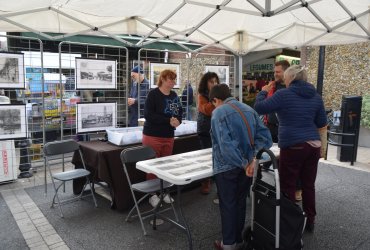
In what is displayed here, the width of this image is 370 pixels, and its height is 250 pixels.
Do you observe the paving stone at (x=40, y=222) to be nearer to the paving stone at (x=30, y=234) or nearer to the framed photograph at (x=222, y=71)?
the paving stone at (x=30, y=234)

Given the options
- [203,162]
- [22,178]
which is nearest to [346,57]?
[203,162]

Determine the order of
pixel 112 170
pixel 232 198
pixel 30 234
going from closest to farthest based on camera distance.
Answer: pixel 232 198, pixel 30 234, pixel 112 170

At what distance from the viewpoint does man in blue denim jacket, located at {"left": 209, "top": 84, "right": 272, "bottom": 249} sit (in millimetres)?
2402

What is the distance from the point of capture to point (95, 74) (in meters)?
4.41

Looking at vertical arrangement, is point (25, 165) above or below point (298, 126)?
below

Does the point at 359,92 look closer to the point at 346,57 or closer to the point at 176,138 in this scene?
the point at 346,57

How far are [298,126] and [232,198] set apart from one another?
985 mm

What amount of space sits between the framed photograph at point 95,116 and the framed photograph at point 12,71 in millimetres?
794

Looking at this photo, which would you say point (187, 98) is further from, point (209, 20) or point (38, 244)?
point (38, 244)

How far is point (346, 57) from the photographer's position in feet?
26.3

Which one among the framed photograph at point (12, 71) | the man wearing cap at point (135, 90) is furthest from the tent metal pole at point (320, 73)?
the framed photograph at point (12, 71)

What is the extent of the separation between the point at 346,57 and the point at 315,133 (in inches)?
240

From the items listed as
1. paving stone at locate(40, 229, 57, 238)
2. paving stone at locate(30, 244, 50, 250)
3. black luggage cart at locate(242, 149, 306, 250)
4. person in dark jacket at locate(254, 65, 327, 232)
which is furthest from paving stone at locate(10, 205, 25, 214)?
person in dark jacket at locate(254, 65, 327, 232)

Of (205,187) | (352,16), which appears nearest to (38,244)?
(205,187)
